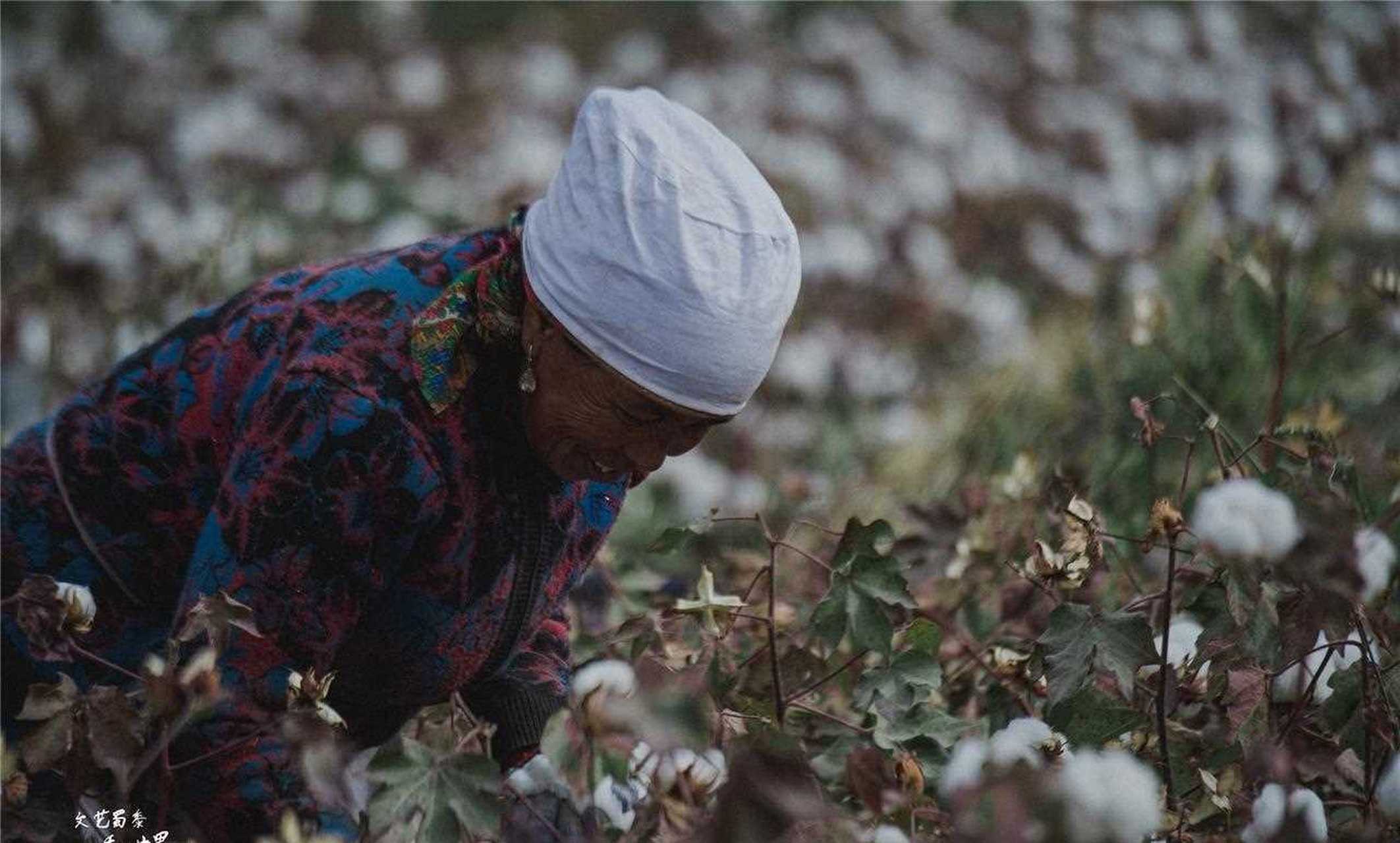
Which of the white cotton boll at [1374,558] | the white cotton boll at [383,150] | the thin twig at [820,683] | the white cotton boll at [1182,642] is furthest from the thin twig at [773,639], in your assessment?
the white cotton boll at [383,150]

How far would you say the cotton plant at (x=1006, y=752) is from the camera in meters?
1.12

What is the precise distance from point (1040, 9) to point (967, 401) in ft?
15.0

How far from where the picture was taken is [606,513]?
191 cm

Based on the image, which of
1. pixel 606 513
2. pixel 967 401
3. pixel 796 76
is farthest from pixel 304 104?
pixel 606 513

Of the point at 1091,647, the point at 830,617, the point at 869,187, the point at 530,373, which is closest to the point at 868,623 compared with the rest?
the point at 830,617

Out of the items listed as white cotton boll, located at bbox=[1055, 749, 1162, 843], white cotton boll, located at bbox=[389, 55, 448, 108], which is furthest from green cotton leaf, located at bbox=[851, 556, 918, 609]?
white cotton boll, located at bbox=[389, 55, 448, 108]

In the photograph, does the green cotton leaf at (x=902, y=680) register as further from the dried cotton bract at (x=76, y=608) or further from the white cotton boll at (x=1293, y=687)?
the dried cotton bract at (x=76, y=608)

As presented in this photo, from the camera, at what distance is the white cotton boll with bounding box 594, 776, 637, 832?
1.40 m

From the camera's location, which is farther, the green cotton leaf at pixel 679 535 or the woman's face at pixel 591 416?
the green cotton leaf at pixel 679 535

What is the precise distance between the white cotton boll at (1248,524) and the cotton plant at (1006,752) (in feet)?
0.70

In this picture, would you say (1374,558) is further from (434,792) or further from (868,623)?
(434,792)

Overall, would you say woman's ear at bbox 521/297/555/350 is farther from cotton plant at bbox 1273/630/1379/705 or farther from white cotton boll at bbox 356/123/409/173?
white cotton boll at bbox 356/123/409/173

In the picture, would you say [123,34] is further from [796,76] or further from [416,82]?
[796,76]

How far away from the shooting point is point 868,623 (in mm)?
1553
